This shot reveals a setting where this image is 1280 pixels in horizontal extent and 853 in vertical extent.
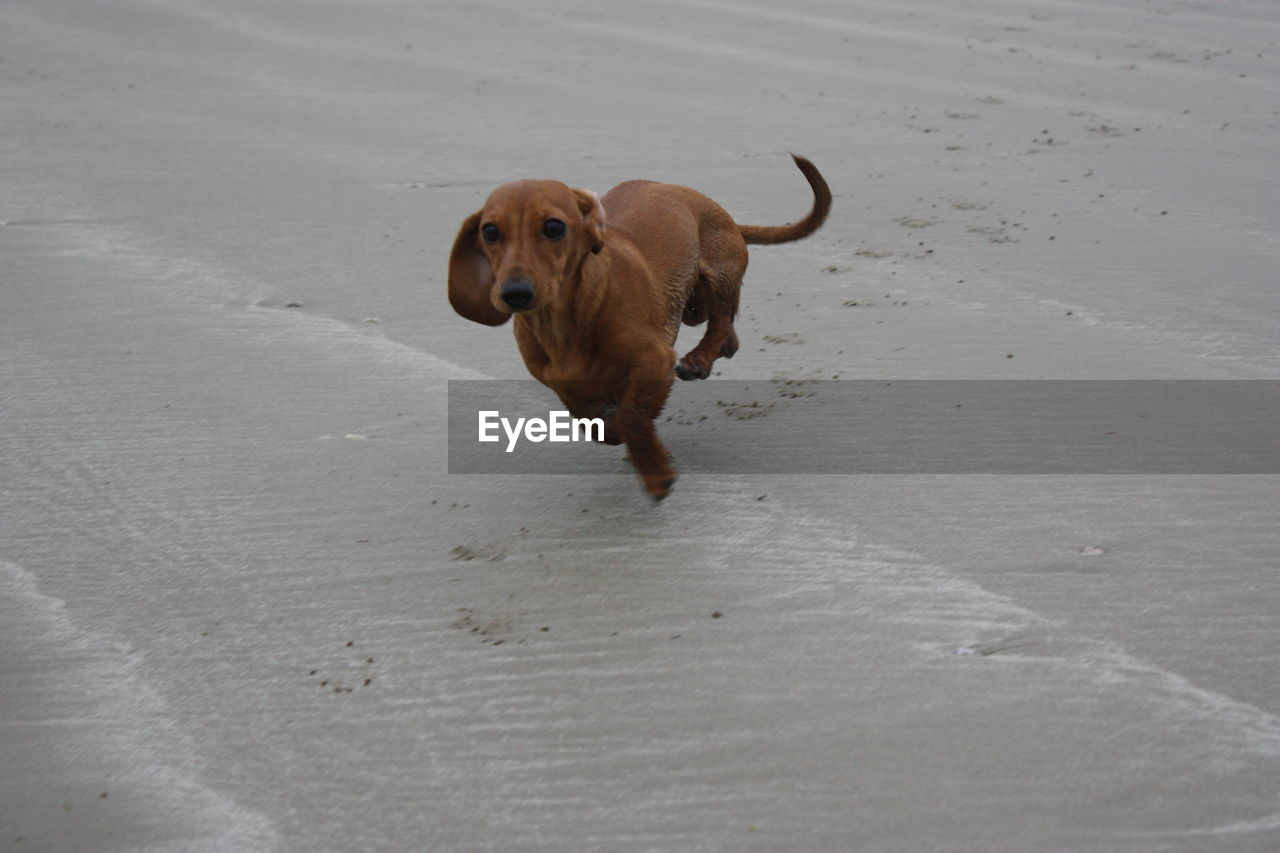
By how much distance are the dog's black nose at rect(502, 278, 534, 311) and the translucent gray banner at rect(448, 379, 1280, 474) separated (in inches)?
30.9

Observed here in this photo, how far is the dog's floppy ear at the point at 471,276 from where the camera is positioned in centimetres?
346

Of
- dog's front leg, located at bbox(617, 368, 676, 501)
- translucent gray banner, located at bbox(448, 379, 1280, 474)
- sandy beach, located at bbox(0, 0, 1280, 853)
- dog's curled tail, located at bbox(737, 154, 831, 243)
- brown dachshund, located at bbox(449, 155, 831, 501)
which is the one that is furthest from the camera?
dog's curled tail, located at bbox(737, 154, 831, 243)

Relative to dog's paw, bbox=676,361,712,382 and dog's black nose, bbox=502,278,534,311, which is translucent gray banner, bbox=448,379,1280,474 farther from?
dog's black nose, bbox=502,278,534,311

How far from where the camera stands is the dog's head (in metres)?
3.15

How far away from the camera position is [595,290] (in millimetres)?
3494

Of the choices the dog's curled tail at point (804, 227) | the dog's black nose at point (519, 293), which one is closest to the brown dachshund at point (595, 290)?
the dog's black nose at point (519, 293)

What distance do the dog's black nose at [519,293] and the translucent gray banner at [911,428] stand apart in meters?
0.79

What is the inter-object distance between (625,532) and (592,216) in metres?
0.77

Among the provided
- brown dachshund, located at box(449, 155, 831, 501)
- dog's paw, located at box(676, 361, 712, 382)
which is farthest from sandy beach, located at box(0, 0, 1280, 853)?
brown dachshund, located at box(449, 155, 831, 501)

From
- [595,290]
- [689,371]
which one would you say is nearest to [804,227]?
[689,371]

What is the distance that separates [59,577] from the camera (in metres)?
3.38

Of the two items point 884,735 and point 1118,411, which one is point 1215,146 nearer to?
point 1118,411

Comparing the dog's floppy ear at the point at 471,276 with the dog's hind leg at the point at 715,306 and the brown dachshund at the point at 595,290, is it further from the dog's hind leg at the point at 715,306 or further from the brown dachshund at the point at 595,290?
the dog's hind leg at the point at 715,306

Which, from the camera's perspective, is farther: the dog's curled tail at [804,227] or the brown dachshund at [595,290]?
the dog's curled tail at [804,227]
